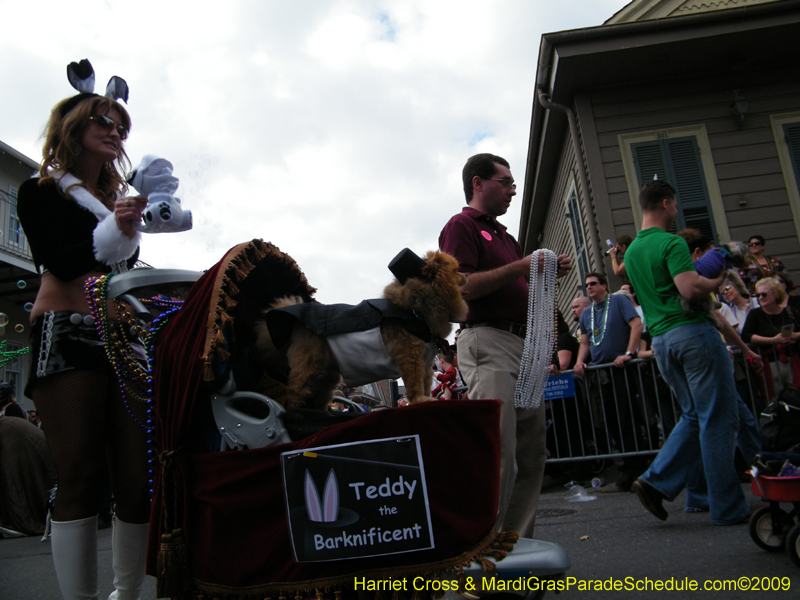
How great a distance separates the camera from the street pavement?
2.63m

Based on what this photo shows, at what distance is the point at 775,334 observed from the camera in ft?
17.9

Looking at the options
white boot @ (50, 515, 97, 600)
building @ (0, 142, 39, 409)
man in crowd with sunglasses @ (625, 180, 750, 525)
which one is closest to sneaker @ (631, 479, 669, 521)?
man in crowd with sunglasses @ (625, 180, 750, 525)

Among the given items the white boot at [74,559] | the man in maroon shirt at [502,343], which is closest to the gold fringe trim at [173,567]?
the white boot at [74,559]

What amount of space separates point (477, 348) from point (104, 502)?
4.91 metres

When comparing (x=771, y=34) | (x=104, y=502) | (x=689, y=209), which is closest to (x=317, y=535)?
(x=104, y=502)

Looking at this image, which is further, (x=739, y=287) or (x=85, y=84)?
(x=739, y=287)

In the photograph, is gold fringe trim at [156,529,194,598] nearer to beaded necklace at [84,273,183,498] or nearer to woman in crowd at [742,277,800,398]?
beaded necklace at [84,273,183,498]

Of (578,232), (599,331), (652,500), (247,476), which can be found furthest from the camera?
(578,232)

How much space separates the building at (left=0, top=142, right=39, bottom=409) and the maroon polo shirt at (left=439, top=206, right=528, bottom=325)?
15394mm

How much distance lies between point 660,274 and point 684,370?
0.62 meters

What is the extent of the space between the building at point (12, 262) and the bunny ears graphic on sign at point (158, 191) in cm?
1554

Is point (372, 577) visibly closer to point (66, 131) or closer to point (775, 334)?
point (66, 131)

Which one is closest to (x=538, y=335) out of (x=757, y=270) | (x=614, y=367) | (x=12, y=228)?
(x=614, y=367)

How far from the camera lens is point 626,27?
894cm
